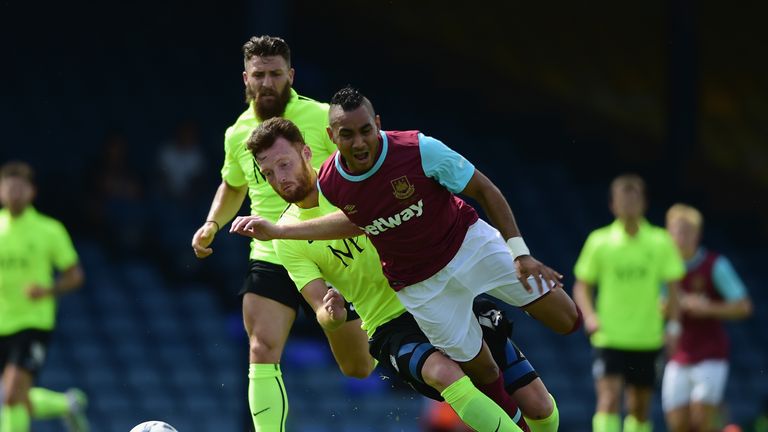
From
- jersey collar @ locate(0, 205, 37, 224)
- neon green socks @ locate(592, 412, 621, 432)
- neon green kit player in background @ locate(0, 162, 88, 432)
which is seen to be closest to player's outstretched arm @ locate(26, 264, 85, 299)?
neon green kit player in background @ locate(0, 162, 88, 432)

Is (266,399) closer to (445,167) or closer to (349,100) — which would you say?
(445,167)

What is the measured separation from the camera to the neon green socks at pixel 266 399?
7.40 m

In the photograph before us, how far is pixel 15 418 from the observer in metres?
11.4

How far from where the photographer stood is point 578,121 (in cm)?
1944

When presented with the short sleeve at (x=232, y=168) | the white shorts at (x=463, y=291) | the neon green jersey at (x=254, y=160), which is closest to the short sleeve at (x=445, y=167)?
the white shorts at (x=463, y=291)

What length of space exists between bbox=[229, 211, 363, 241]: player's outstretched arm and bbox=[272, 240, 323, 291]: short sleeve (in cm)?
44

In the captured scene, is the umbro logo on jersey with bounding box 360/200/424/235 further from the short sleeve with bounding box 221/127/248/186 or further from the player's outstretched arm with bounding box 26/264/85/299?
the player's outstretched arm with bounding box 26/264/85/299

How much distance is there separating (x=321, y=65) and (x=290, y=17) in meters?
0.78

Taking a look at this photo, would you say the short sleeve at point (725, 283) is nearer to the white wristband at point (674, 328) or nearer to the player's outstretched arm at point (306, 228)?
the white wristband at point (674, 328)

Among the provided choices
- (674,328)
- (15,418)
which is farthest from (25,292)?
(674,328)

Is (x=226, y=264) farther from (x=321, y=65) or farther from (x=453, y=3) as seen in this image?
(x=453, y=3)

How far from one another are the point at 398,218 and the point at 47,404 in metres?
6.52

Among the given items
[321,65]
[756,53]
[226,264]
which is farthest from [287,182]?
[756,53]

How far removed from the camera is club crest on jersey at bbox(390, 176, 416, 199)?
6.62 m
